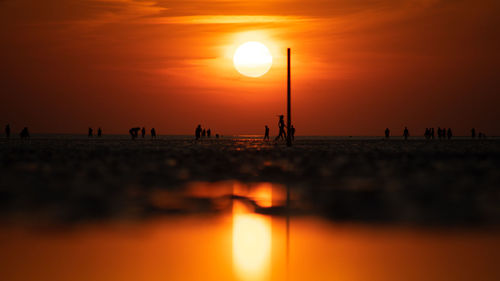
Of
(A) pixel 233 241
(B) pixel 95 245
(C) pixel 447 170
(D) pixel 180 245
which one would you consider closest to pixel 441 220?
(A) pixel 233 241

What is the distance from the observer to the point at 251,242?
7.82 meters

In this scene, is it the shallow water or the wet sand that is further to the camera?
the wet sand

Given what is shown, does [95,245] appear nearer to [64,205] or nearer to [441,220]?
[64,205]

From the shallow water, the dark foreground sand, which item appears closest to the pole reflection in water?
the shallow water

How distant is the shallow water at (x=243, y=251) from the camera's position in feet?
20.3

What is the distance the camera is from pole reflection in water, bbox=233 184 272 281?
6258mm

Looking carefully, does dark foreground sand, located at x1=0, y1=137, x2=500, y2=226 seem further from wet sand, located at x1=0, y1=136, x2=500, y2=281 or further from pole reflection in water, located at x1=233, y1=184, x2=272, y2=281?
pole reflection in water, located at x1=233, y1=184, x2=272, y2=281

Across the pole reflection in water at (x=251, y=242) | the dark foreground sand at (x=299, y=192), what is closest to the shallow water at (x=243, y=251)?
the pole reflection in water at (x=251, y=242)

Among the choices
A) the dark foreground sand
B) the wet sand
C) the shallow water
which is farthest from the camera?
the dark foreground sand

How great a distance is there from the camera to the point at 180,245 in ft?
25.0

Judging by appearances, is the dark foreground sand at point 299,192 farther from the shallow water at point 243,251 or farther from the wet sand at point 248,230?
the shallow water at point 243,251

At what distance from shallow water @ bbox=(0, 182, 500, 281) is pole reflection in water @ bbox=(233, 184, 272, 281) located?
0.01 metres

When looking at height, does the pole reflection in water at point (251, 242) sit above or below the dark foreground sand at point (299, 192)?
below

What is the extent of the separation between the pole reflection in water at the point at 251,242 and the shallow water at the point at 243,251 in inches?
0.4
